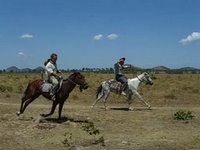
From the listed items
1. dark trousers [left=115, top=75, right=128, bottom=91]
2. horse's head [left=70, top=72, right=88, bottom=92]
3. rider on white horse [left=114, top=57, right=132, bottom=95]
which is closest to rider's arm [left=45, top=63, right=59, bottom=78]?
horse's head [left=70, top=72, right=88, bottom=92]

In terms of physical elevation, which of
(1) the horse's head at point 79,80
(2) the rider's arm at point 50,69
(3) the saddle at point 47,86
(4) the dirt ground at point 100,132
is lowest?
(4) the dirt ground at point 100,132

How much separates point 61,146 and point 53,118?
5.39m

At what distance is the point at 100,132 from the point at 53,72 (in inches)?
124

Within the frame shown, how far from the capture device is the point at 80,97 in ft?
112

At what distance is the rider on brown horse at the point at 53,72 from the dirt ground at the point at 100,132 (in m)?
1.24

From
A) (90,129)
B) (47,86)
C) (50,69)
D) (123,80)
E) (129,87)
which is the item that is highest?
(50,69)

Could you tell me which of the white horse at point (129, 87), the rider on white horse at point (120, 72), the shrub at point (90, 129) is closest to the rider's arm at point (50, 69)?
the shrub at point (90, 129)

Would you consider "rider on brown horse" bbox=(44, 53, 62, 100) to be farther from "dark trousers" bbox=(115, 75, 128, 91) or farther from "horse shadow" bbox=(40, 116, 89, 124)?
"dark trousers" bbox=(115, 75, 128, 91)

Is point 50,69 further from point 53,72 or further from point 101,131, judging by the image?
point 101,131

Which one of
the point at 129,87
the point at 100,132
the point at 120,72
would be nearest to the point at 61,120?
the point at 100,132

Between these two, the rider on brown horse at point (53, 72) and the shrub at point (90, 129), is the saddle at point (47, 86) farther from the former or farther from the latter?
the shrub at point (90, 129)

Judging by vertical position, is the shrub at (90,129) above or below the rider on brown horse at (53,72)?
below

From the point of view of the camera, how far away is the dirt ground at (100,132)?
14.6m

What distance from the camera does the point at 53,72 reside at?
60.6ft
